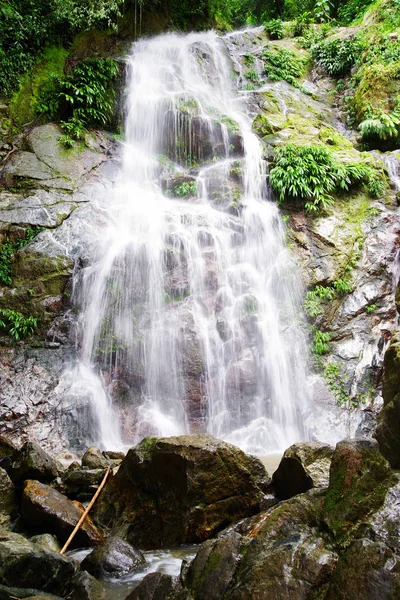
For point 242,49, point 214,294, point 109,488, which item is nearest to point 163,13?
point 242,49

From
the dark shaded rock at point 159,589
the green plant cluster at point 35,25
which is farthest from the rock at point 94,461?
the green plant cluster at point 35,25

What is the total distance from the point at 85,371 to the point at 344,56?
1858 centimetres

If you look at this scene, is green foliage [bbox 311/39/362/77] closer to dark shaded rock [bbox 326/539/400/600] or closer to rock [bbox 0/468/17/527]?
rock [bbox 0/468/17/527]

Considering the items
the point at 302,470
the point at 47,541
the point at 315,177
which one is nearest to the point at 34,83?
the point at 315,177

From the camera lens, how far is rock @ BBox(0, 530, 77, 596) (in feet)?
11.1

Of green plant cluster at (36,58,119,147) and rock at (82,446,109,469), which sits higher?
green plant cluster at (36,58,119,147)

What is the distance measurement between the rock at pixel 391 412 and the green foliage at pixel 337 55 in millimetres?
19174

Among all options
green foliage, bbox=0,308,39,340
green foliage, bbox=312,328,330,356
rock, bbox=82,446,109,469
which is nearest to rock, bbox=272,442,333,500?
rock, bbox=82,446,109,469

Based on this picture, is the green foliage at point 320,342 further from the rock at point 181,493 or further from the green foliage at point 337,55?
the green foliage at point 337,55

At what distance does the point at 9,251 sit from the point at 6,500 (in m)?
6.63

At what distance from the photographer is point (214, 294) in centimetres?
1041

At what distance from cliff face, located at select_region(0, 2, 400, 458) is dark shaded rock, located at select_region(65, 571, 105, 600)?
475 cm

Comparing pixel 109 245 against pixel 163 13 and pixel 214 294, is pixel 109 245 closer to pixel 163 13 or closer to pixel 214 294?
pixel 214 294

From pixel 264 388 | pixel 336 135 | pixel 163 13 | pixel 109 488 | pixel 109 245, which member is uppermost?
pixel 163 13
